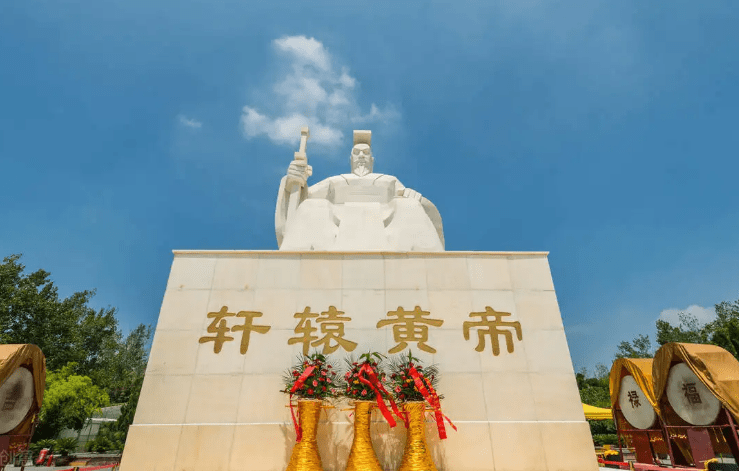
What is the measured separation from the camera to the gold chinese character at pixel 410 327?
4543 mm

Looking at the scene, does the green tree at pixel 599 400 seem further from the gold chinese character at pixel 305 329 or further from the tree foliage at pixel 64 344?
the tree foliage at pixel 64 344

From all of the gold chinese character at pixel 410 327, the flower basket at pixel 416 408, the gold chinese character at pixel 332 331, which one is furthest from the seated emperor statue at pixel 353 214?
the flower basket at pixel 416 408

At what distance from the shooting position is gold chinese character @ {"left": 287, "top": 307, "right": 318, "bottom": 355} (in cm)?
454

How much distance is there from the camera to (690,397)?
→ 17.3ft

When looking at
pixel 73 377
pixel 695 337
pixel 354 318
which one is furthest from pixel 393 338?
pixel 695 337

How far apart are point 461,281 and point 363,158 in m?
3.72

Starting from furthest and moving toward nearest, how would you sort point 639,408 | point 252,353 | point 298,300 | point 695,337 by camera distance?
point 695,337, point 639,408, point 298,300, point 252,353

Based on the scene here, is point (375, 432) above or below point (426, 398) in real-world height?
below

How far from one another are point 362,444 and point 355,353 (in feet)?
3.17

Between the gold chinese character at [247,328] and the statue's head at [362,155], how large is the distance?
374 centimetres

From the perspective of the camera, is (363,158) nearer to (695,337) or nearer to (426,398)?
(426,398)

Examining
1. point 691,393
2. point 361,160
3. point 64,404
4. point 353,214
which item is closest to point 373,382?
point 353,214

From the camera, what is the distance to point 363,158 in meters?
7.89

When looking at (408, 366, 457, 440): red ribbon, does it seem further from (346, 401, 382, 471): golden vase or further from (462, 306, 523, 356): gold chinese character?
(462, 306, 523, 356): gold chinese character
